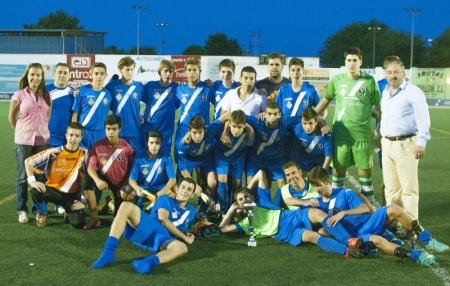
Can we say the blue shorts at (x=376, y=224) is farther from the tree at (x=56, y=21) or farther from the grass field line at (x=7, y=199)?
the tree at (x=56, y=21)

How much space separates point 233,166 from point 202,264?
2033mm

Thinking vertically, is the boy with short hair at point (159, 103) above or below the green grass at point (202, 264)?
above

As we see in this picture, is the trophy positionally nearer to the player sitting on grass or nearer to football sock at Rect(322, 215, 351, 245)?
football sock at Rect(322, 215, 351, 245)

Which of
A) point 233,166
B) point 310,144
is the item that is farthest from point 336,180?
point 233,166

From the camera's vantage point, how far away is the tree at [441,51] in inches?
2783

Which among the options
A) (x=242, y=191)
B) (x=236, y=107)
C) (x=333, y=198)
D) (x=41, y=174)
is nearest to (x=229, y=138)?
(x=236, y=107)

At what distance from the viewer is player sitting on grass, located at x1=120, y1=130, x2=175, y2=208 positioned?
22.9 ft

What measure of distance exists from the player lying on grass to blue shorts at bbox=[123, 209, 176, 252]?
90 cm

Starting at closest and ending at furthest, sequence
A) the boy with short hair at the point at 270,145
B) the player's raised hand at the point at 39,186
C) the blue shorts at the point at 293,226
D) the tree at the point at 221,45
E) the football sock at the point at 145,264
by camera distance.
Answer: the football sock at the point at 145,264 < the blue shorts at the point at 293,226 < the player's raised hand at the point at 39,186 < the boy with short hair at the point at 270,145 < the tree at the point at 221,45

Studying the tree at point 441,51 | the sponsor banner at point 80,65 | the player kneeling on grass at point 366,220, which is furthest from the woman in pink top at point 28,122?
the tree at point 441,51

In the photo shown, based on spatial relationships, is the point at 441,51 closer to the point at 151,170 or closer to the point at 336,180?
the point at 336,180

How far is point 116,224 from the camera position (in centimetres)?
545

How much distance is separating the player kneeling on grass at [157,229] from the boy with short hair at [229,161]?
964 millimetres

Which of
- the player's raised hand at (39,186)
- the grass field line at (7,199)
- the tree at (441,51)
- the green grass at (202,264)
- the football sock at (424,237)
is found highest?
the tree at (441,51)
